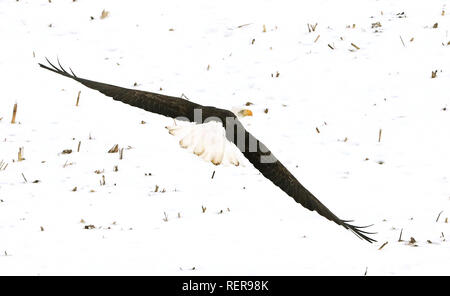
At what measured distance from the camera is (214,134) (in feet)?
16.6

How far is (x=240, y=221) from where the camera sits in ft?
18.5

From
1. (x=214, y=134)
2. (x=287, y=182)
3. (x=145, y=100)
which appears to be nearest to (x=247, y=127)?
(x=214, y=134)

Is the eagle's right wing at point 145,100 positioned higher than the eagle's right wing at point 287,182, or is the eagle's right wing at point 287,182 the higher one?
the eagle's right wing at point 145,100

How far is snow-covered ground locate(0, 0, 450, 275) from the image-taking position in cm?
508

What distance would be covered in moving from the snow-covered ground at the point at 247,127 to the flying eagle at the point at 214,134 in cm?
66

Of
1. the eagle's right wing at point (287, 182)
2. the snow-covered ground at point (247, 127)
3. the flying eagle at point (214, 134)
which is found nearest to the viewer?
the eagle's right wing at point (287, 182)

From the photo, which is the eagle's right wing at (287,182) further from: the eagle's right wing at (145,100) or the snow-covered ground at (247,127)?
the snow-covered ground at (247,127)

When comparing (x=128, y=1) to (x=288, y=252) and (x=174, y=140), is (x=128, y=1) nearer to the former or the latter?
(x=174, y=140)

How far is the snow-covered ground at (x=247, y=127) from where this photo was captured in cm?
508

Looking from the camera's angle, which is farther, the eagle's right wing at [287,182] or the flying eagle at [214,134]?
the flying eagle at [214,134]

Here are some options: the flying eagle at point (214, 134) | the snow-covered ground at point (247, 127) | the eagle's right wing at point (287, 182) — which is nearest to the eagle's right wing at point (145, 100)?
the flying eagle at point (214, 134)

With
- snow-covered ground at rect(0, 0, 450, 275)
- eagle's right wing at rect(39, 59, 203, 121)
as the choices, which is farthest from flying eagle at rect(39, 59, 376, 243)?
snow-covered ground at rect(0, 0, 450, 275)

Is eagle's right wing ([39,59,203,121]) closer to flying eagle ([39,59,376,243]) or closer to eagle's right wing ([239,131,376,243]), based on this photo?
flying eagle ([39,59,376,243])
